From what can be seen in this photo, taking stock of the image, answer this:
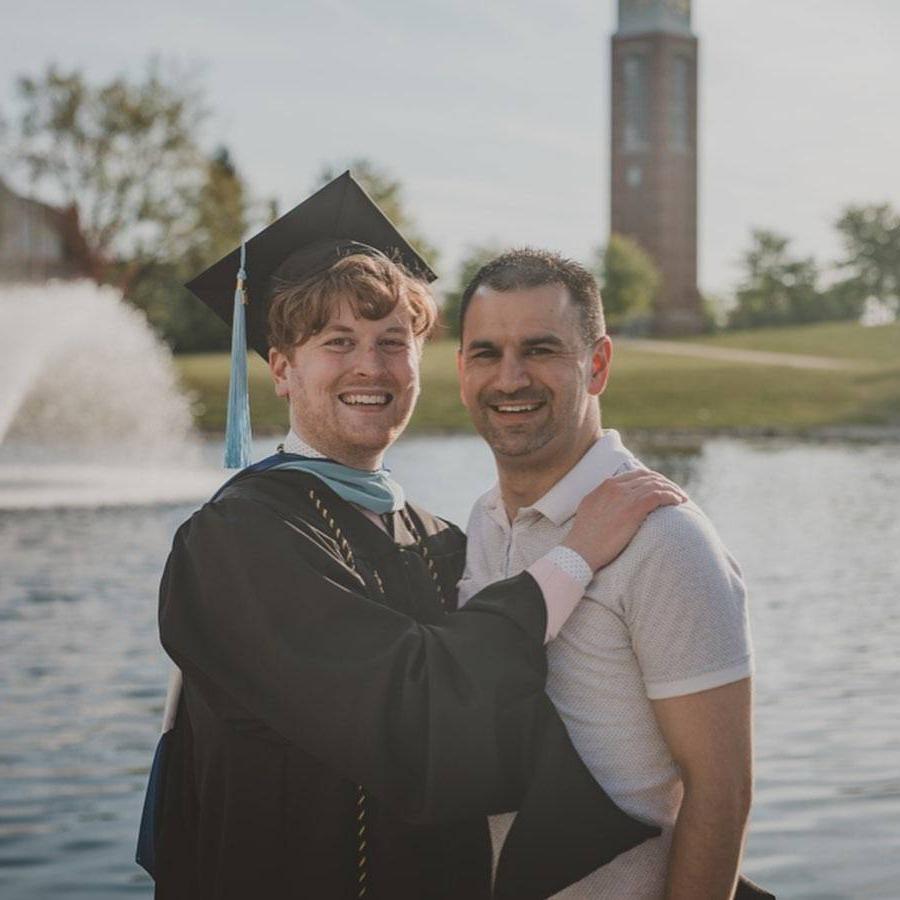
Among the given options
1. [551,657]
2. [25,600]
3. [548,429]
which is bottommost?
[25,600]

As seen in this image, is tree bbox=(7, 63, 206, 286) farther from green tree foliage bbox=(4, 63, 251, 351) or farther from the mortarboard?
the mortarboard

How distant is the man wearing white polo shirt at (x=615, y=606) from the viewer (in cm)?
306

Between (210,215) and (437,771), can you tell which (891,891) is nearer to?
(437,771)

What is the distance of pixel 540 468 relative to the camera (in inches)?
135

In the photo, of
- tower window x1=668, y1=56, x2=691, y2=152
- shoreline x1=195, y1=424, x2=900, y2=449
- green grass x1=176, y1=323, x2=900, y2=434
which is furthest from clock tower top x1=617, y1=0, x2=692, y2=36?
shoreline x1=195, y1=424, x2=900, y2=449

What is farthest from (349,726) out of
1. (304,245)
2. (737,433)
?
(737,433)


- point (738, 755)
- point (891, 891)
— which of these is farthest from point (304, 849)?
point (891, 891)

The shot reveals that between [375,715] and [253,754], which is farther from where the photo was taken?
[253,754]

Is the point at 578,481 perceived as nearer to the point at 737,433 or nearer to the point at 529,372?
the point at 529,372

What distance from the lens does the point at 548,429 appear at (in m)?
3.40

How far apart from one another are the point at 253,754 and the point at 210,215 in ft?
193

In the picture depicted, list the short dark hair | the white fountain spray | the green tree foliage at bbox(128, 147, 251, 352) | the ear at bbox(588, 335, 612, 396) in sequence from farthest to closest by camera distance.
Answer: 1. the green tree foliage at bbox(128, 147, 251, 352)
2. the white fountain spray
3. the ear at bbox(588, 335, 612, 396)
4. the short dark hair

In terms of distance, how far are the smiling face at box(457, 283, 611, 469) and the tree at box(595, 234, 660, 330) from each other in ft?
242

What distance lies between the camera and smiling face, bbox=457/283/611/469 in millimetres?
3355
